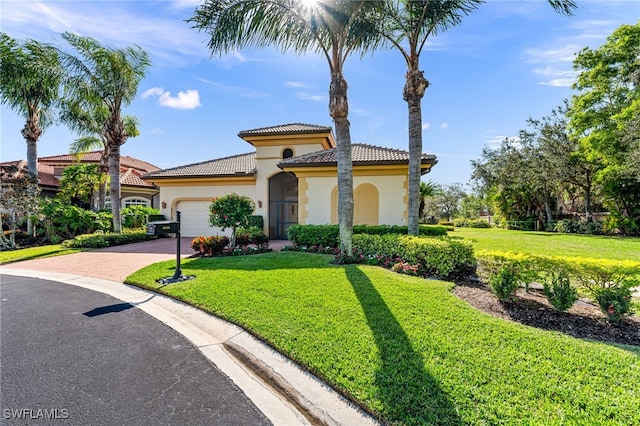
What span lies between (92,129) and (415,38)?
2357cm

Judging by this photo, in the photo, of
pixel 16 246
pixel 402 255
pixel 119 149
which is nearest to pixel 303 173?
pixel 402 255

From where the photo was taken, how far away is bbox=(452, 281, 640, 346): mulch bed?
433 cm

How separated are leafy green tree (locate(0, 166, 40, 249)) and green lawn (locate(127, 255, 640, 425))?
49.2 feet

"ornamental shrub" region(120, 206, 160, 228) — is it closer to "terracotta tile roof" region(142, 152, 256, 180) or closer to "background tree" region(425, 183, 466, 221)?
"terracotta tile roof" region(142, 152, 256, 180)

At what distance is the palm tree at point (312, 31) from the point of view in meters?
8.33

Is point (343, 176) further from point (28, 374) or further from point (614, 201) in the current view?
point (614, 201)

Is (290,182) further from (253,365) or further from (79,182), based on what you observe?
(253,365)

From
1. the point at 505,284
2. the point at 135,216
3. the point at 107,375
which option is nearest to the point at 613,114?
the point at 505,284

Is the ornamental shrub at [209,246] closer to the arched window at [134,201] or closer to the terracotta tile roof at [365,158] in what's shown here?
the terracotta tile roof at [365,158]

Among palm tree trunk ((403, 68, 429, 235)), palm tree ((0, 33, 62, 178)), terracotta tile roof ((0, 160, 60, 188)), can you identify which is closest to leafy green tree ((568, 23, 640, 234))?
palm tree trunk ((403, 68, 429, 235))

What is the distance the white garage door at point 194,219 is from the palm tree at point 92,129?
7.05 meters

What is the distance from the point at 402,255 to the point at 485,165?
3303 cm

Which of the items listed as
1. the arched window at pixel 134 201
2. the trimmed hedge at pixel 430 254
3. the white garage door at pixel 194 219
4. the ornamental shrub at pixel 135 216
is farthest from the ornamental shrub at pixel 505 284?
the arched window at pixel 134 201

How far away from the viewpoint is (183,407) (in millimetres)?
2959
